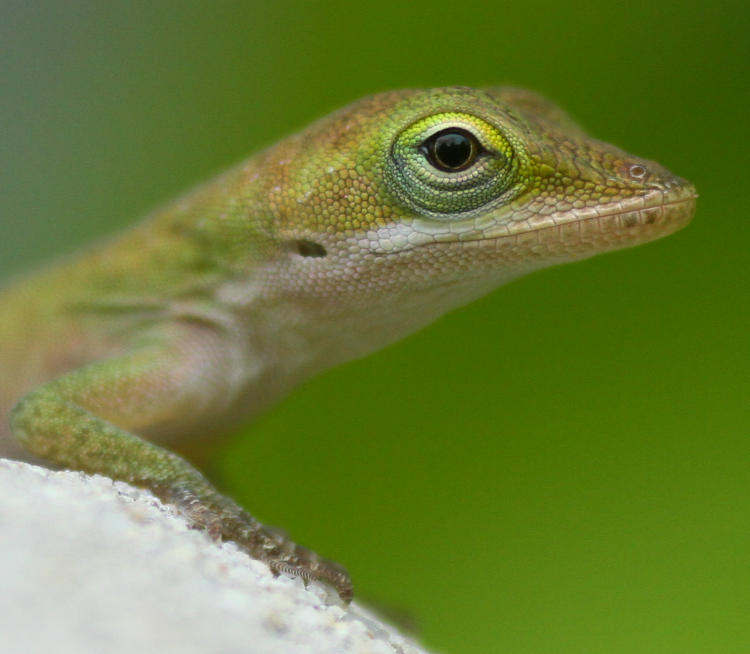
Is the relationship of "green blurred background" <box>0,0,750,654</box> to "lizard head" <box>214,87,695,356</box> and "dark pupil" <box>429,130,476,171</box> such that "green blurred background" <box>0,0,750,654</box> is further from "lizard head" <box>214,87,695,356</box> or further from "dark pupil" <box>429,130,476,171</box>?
"dark pupil" <box>429,130,476,171</box>

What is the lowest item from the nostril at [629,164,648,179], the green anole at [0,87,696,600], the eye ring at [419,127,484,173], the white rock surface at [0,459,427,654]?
the white rock surface at [0,459,427,654]

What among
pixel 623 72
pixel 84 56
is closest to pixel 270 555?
pixel 623 72

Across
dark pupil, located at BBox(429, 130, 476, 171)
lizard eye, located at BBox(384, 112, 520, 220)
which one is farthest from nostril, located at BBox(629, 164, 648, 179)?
dark pupil, located at BBox(429, 130, 476, 171)

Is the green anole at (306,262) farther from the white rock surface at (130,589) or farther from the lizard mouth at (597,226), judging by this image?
the white rock surface at (130,589)

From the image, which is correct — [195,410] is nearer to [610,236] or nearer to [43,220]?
[610,236]

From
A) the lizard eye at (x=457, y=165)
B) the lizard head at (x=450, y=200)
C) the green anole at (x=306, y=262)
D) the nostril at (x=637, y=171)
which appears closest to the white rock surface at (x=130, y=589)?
the green anole at (x=306, y=262)
